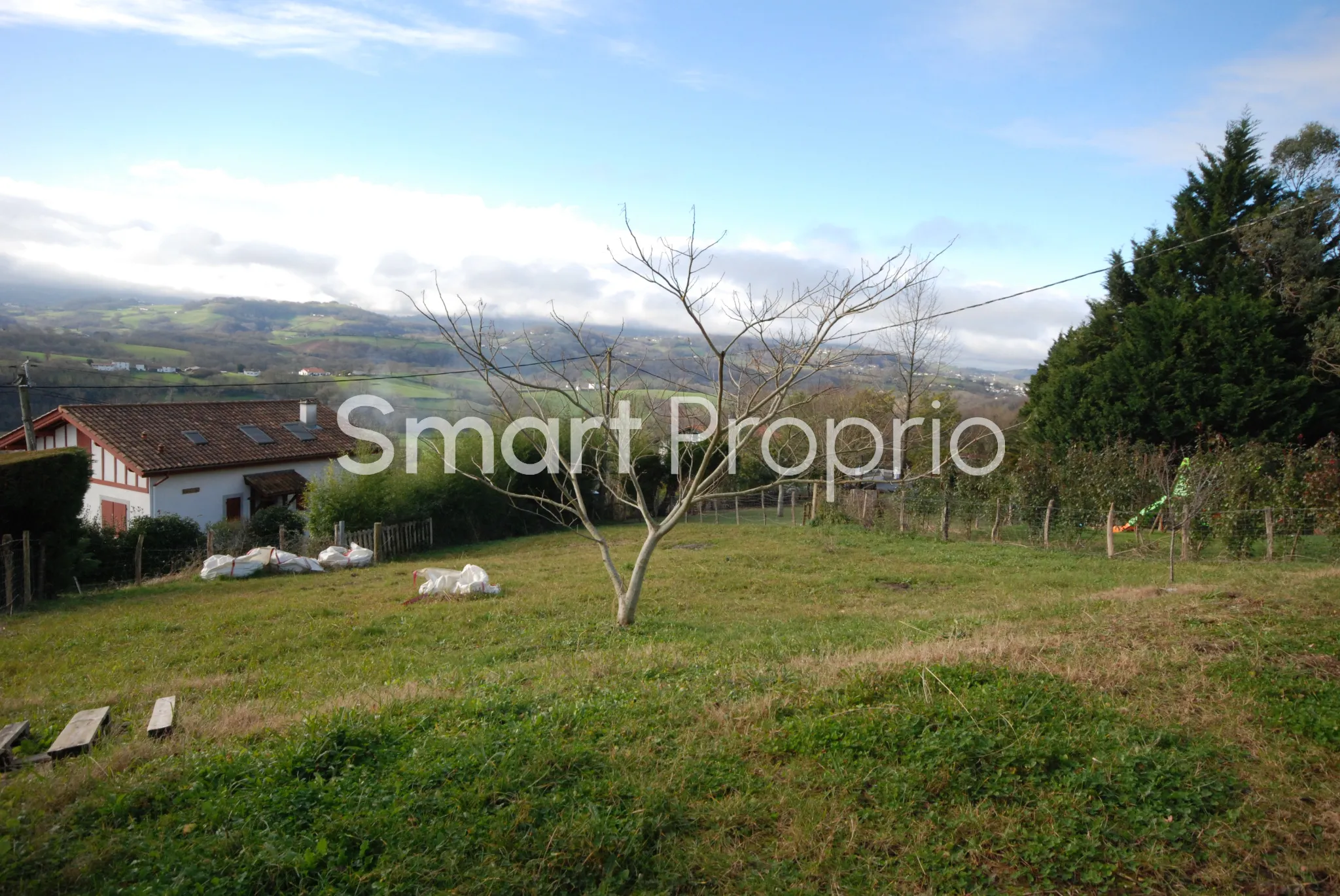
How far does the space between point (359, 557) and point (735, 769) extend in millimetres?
14753

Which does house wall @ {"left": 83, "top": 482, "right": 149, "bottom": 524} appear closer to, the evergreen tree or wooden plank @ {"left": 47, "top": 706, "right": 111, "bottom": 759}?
wooden plank @ {"left": 47, "top": 706, "right": 111, "bottom": 759}

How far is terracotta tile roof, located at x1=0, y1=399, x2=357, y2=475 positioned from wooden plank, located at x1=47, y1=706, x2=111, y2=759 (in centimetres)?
1830

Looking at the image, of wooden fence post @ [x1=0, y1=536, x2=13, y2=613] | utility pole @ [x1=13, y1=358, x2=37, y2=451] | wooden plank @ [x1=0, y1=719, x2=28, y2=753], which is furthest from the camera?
utility pole @ [x1=13, y1=358, x2=37, y2=451]

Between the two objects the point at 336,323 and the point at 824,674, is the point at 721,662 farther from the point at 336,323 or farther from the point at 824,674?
the point at 336,323

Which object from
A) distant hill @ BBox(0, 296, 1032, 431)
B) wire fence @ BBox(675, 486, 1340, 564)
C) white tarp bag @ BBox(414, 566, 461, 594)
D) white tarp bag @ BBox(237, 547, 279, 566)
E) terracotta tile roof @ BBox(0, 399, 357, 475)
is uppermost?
distant hill @ BBox(0, 296, 1032, 431)

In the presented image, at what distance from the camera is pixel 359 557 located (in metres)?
16.6

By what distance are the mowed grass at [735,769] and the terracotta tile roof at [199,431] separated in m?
15.9

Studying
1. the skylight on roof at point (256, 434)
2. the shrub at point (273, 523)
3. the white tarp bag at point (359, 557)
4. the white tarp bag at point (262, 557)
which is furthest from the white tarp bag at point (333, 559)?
the skylight on roof at point (256, 434)

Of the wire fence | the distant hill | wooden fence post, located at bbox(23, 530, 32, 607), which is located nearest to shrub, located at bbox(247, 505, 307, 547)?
the distant hill

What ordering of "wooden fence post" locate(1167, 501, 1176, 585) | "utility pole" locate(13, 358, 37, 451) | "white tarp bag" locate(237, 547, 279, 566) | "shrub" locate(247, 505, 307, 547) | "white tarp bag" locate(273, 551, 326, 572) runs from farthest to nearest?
"shrub" locate(247, 505, 307, 547) → "utility pole" locate(13, 358, 37, 451) → "white tarp bag" locate(273, 551, 326, 572) → "white tarp bag" locate(237, 547, 279, 566) → "wooden fence post" locate(1167, 501, 1176, 585)

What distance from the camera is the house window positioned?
2100 centimetres

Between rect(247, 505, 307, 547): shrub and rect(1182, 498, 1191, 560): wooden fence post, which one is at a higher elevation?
rect(1182, 498, 1191, 560): wooden fence post

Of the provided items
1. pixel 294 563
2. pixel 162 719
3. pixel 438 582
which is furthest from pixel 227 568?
pixel 162 719

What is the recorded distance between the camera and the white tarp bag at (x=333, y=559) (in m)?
16.0
